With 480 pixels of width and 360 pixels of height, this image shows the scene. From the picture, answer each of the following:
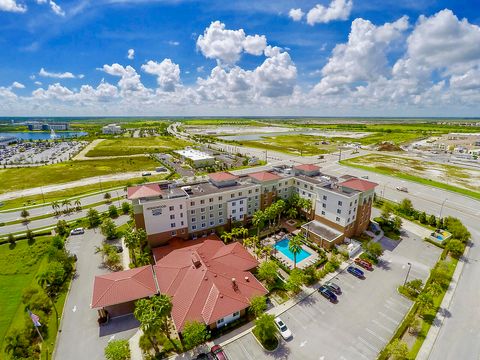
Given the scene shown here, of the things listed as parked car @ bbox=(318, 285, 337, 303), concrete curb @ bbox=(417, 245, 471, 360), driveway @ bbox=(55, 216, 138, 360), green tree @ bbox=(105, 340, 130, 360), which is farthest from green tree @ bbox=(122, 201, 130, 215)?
concrete curb @ bbox=(417, 245, 471, 360)

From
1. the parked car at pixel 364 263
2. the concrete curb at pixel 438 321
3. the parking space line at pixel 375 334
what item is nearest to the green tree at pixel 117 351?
the parking space line at pixel 375 334

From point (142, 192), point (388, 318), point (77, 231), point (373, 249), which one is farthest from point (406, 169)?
point (77, 231)

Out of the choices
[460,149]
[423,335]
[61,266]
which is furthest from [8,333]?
[460,149]

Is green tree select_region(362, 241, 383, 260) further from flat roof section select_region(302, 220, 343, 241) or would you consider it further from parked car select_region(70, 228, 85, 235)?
parked car select_region(70, 228, 85, 235)

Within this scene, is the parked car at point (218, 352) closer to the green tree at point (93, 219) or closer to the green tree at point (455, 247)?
the green tree at point (93, 219)

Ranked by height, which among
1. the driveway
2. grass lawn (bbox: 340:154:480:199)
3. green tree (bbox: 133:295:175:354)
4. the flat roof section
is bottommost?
the driveway

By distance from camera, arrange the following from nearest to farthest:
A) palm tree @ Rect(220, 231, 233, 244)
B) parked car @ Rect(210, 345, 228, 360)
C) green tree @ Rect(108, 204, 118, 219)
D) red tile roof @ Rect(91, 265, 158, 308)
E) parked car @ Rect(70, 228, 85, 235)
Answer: parked car @ Rect(210, 345, 228, 360)
red tile roof @ Rect(91, 265, 158, 308)
palm tree @ Rect(220, 231, 233, 244)
parked car @ Rect(70, 228, 85, 235)
green tree @ Rect(108, 204, 118, 219)
